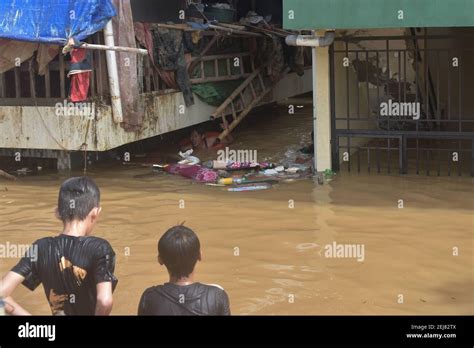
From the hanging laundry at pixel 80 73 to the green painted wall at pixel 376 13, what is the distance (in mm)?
3191

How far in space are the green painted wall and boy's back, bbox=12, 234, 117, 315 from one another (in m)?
7.87

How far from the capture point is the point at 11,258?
8.05 meters

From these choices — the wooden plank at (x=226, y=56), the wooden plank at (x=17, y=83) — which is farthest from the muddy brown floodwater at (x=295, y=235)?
the wooden plank at (x=226, y=56)

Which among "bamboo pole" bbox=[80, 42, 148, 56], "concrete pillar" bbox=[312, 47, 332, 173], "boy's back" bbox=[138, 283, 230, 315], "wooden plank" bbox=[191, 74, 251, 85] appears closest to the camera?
"boy's back" bbox=[138, 283, 230, 315]

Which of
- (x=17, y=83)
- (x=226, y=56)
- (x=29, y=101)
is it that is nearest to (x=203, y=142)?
(x=226, y=56)

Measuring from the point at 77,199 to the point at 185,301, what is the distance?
30.0 inches

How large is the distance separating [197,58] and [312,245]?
7259 millimetres

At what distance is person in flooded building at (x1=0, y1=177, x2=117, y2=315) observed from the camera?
3754 millimetres

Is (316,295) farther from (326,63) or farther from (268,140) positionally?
(268,140)

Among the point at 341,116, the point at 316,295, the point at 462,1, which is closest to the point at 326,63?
the point at 341,116

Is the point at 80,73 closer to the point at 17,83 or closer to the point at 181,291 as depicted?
the point at 17,83

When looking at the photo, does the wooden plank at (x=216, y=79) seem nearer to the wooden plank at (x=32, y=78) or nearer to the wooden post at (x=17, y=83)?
the wooden plank at (x=32, y=78)

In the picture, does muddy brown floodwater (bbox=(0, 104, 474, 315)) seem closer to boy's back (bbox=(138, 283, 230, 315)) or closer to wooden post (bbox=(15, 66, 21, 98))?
wooden post (bbox=(15, 66, 21, 98))

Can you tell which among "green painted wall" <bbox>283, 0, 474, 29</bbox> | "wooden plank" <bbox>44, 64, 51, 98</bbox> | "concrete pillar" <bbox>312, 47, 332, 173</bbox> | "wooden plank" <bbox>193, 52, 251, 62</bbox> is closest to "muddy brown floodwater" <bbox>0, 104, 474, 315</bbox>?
"concrete pillar" <bbox>312, 47, 332, 173</bbox>
